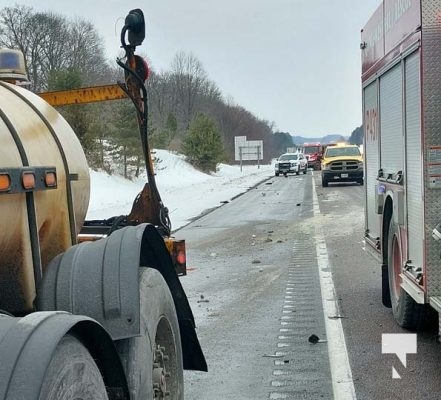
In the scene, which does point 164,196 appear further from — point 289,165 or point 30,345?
point 30,345

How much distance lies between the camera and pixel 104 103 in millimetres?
38438

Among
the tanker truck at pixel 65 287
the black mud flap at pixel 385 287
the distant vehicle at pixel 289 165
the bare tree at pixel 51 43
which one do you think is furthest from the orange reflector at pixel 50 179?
the distant vehicle at pixel 289 165

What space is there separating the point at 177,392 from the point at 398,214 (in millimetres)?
3118

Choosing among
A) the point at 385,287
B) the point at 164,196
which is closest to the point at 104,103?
the point at 164,196

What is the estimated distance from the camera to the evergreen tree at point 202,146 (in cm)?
5908

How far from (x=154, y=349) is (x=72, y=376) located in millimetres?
1177

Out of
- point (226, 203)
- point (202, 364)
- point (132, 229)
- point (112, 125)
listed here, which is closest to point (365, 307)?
point (202, 364)

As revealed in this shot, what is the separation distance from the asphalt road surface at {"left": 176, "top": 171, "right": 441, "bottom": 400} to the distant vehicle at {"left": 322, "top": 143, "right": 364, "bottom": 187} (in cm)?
1995

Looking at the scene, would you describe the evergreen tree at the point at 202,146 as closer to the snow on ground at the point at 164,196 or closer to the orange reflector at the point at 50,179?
the snow on ground at the point at 164,196

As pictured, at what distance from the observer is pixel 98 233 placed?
16.5 feet

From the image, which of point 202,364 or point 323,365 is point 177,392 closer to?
point 202,364

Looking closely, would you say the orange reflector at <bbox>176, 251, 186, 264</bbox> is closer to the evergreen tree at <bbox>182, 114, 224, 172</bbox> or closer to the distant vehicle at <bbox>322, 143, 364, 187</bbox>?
the distant vehicle at <bbox>322, 143, 364, 187</bbox>

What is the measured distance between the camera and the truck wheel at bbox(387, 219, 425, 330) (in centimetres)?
638

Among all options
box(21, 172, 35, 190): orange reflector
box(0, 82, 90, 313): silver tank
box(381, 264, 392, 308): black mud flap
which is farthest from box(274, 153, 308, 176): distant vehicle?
box(21, 172, 35, 190): orange reflector
